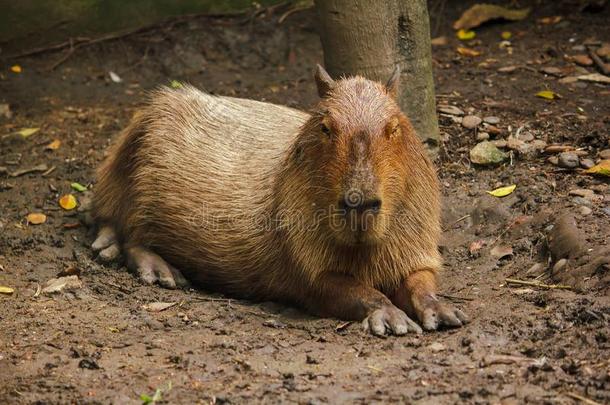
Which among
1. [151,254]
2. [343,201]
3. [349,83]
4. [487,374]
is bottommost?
[151,254]

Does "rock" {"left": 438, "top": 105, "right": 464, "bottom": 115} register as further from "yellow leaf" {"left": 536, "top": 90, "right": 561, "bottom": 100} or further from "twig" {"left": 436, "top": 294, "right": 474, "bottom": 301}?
"twig" {"left": 436, "top": 294, "right": 474, "bottom": 301}

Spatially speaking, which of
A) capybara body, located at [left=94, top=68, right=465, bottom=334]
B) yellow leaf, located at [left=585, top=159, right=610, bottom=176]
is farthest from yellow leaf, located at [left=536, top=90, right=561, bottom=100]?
capybara body, located at [left=94, top=68, right=465, bottom=334]

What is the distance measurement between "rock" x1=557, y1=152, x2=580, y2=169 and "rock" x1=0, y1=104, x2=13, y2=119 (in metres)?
4.22

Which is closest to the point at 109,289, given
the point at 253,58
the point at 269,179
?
the point at 269,179

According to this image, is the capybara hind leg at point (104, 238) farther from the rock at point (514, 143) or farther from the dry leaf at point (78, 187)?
the rock at point (514, 143)

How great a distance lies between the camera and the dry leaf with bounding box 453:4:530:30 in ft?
26.5

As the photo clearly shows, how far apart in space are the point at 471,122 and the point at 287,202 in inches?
78.4

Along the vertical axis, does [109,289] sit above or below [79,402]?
below

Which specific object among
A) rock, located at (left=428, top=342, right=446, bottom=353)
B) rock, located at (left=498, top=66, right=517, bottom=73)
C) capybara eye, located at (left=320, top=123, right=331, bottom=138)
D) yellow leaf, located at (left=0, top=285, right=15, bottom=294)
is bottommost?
yellow leaf, located at (left=0, top=285, right=15, bottom=294)

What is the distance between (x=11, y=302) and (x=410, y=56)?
2.70m

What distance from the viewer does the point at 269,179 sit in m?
5.18

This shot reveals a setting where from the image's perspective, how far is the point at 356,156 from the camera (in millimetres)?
4148

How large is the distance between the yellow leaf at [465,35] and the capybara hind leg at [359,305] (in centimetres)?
393

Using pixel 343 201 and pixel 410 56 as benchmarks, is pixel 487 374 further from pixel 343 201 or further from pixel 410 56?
pixel 410 56
